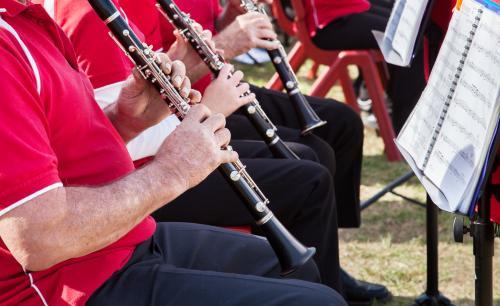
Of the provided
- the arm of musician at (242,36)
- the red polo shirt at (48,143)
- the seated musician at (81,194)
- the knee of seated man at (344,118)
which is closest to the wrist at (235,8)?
the arm of musician at (242,36)

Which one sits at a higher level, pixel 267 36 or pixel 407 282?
pixel 267 36

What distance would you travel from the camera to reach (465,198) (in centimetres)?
163

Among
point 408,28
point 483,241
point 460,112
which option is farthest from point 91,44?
point 483,241

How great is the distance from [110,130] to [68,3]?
0.56 meters

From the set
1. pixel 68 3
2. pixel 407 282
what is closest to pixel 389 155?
pixel 407 282

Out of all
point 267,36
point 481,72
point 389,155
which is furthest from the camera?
point 389,155

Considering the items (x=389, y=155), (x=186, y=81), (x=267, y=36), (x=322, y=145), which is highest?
(x=186, y=81)

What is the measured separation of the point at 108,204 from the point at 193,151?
8.6 inches

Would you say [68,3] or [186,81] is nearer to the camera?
[186,81]

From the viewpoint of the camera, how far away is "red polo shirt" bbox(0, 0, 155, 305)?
1.42 metres

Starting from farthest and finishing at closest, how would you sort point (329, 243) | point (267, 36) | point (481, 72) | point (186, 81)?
1. point (267, 36)
2. point (329, 243)
3. point (186, 81)
4. point (481, 72)

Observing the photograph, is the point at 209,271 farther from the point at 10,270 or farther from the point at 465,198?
the point at 465,198

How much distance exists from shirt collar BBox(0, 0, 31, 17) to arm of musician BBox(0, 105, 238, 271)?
0.38 m

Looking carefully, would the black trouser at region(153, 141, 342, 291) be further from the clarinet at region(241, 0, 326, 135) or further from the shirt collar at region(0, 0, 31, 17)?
the shirt collar at region(0, 0, 31, 17)
